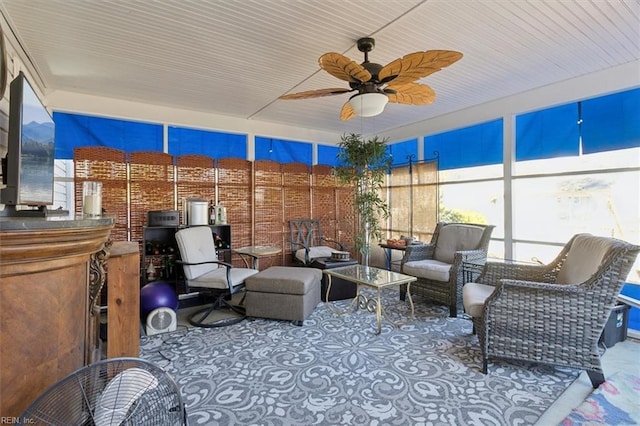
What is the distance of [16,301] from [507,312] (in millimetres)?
2765

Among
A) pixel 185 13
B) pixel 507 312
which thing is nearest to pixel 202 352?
pixel 507 312

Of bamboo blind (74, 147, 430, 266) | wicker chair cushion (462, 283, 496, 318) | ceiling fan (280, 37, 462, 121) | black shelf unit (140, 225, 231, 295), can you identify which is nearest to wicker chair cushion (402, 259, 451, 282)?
wicker chair cushion (462, 283, 496, 318)

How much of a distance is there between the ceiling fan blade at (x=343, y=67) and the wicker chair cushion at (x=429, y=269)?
2.36 m

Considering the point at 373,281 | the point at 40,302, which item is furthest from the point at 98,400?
the point at 373,281

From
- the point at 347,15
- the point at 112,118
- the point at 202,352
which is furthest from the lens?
the point at 112,118

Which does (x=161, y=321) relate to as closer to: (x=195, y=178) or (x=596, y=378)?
(x=195, y=178)

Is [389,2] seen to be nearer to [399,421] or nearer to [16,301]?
[16,301]

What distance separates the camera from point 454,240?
13.5 feet

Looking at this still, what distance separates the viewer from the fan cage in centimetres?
92

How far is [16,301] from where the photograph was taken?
0.97 m

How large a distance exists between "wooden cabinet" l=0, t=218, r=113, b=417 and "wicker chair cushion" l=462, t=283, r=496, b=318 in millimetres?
2527

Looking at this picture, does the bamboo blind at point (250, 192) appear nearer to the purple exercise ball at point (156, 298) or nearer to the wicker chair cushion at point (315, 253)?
the wicker chair cushion at point (315, 253)

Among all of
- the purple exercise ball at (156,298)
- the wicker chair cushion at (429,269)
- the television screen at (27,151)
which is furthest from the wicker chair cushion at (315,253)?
the television screen at (27,151)

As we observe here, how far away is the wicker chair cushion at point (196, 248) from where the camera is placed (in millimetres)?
3479
